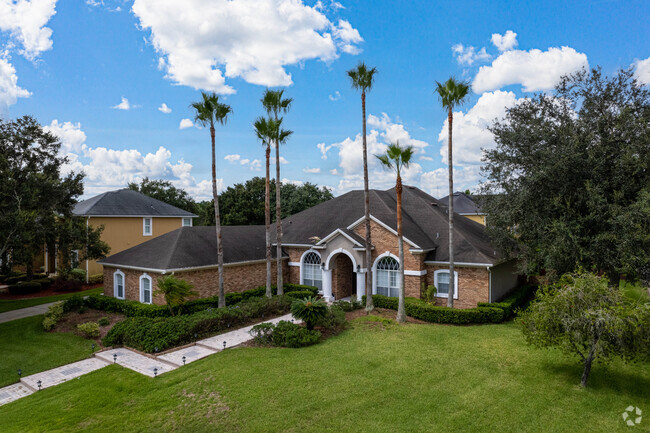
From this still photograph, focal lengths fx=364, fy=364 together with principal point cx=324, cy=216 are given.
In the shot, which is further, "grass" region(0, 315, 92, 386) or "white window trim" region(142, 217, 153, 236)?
"white window trim" region(142, 217, 153, 236)

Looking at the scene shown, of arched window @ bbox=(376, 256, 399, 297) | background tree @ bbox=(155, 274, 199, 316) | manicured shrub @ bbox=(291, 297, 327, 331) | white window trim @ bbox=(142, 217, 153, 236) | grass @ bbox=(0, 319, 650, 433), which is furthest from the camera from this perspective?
white window trim @ bbox=(142, 217, 153, 236)

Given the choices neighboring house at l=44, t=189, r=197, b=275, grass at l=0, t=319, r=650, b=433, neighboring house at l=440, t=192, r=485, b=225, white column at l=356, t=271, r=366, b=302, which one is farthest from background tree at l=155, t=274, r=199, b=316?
neighboring house at l=440, t=192, r=485, b=225

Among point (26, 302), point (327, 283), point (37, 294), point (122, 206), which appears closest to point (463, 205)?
point (327, 283)

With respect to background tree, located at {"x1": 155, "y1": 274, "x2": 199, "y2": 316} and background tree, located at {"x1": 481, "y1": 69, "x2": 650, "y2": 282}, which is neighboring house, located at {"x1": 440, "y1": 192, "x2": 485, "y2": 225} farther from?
background tree, located at {"x1": 155, "y1": 274, "x2": 199, "y2": 316}

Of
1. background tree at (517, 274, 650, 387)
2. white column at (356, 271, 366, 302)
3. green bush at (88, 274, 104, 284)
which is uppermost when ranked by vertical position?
background tree at (517, 274, 650, 387)

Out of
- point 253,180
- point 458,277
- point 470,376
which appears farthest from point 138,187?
point 470,376

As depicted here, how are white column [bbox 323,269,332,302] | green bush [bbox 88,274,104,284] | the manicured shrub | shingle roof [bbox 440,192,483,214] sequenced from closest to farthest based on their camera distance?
the manicured shrub, white column [bbox 323,269,332,302], green bush [bbox 88,274,104,284], shingle roof [bbox 440,192,483,214]

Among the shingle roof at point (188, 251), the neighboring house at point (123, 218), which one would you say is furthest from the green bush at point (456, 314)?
the neighboring house at point (123, 218)
